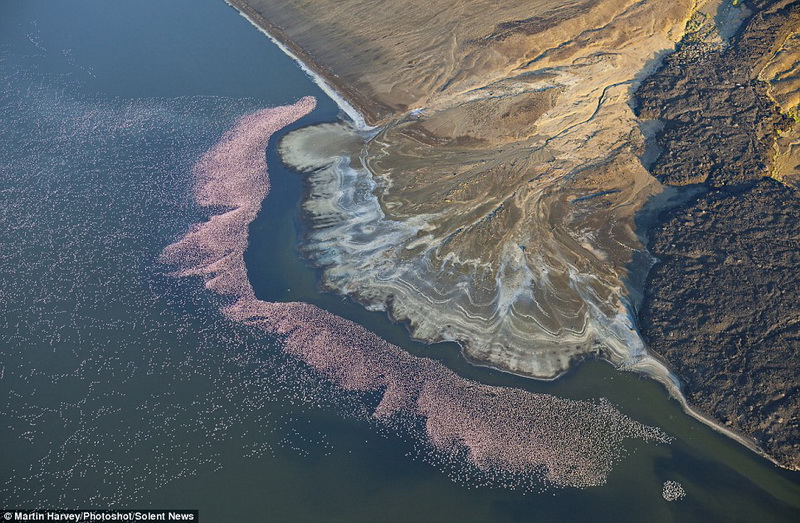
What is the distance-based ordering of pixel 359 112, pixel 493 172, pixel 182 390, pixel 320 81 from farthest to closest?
pixel 320 81 → pixel 359 112 → pixel 493 172 → pixel 182 390

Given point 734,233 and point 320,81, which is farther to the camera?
point 320,81

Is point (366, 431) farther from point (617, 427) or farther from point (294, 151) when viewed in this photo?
point (294, 151)

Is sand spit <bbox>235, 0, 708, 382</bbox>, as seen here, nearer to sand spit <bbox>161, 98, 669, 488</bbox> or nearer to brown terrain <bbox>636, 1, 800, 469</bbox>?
brown terrain <bbox>636, 1, 800, 469</bbox>

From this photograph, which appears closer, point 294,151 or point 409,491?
point 409,491

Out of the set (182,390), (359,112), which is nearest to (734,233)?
(359,112)

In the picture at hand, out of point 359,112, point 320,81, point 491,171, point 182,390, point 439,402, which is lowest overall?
point 182,390

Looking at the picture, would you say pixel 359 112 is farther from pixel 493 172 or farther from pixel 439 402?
pixel 439 402

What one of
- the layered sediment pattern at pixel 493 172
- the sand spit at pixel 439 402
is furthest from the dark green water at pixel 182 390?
the layered sediment pattern at pixel 493 172

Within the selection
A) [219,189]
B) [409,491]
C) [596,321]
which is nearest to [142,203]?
[219,189]
